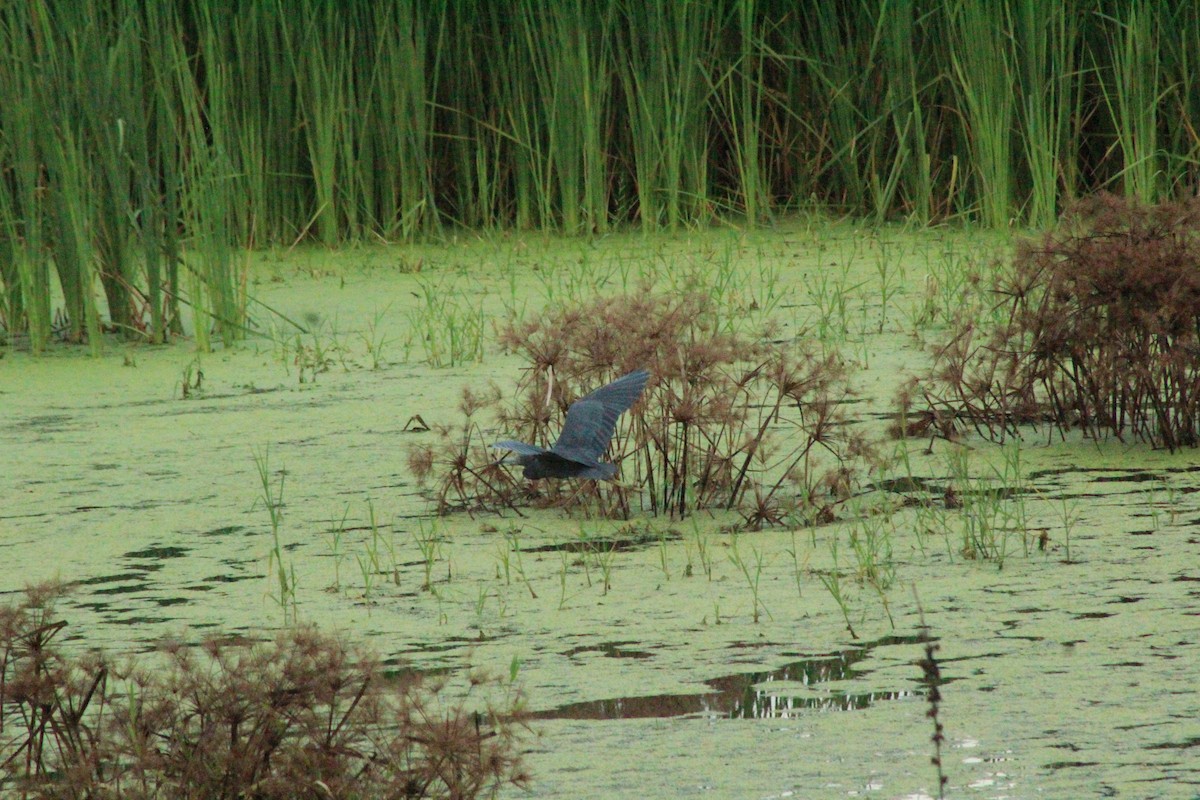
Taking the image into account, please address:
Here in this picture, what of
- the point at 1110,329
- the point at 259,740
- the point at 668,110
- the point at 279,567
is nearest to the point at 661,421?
the point at 279,567

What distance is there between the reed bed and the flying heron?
3524 mm

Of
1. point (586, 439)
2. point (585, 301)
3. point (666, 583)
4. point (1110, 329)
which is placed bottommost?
point (666, 583)

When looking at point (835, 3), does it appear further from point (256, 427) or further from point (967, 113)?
point (256, 427)

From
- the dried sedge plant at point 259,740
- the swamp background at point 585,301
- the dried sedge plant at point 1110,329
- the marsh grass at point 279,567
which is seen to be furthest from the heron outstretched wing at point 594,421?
the dried sedge plant at point 259,740

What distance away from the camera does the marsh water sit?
2.02 metres

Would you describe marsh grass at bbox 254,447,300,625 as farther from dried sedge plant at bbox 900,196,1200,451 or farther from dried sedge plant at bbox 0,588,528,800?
dried sedge plant at bbox 900,196,1200,451

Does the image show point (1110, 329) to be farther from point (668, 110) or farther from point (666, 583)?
point (668, 110)

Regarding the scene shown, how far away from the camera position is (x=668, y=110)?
677cm

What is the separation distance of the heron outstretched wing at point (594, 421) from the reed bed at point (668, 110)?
3.53 metres

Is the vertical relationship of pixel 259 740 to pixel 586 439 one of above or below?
below

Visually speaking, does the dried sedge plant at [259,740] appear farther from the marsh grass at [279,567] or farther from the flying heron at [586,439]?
the flying heron at [586,439]

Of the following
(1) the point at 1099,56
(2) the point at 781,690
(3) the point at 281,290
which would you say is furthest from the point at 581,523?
(1) the point at 1099,56

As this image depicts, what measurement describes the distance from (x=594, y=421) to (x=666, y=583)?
0.32 m

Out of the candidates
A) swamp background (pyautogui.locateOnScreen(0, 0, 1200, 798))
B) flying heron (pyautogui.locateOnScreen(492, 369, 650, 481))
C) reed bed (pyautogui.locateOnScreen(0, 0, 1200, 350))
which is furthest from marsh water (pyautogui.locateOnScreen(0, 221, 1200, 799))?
reed bed (pyautogui.locateOnScreen(0, 0, 1200, 350))
